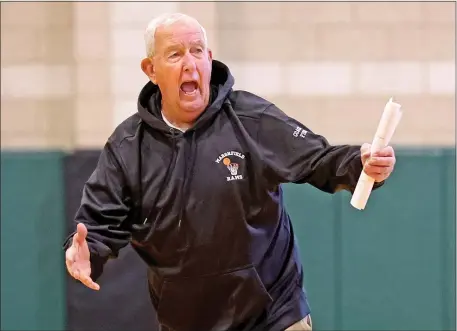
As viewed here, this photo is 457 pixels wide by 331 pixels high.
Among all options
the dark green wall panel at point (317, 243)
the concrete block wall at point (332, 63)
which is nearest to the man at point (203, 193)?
the dark green wall panel at point (317, 243)

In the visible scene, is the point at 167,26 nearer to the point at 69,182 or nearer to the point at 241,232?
the point at 241,232

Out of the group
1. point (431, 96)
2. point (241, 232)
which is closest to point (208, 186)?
point (241, 232)

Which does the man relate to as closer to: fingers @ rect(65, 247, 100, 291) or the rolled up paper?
fingers @ rect(65, 247, 100, 291)

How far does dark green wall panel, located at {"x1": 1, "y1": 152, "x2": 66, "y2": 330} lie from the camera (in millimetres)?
4133

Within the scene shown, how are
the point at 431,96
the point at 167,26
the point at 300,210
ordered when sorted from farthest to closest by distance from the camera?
1. the point at 431,96
2. the point at 300,210
3. the point at 167,26

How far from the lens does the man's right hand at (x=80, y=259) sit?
217cm

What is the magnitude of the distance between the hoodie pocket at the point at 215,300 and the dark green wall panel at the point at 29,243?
5.96 ft

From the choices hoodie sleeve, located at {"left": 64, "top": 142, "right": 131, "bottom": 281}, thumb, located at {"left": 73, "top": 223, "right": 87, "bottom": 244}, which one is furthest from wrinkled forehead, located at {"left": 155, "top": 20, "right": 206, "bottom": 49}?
thumb, located at {"left": 73, "top": 223, "right": 87, "bottom": 244}

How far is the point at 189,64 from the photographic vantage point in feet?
7.86

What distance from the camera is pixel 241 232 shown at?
2.39m

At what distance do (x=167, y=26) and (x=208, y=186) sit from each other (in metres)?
0.56

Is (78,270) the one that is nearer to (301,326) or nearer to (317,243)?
(301,326)

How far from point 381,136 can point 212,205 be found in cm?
65

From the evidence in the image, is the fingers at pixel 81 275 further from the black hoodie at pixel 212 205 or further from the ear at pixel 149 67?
the ear at pixel 149 67
